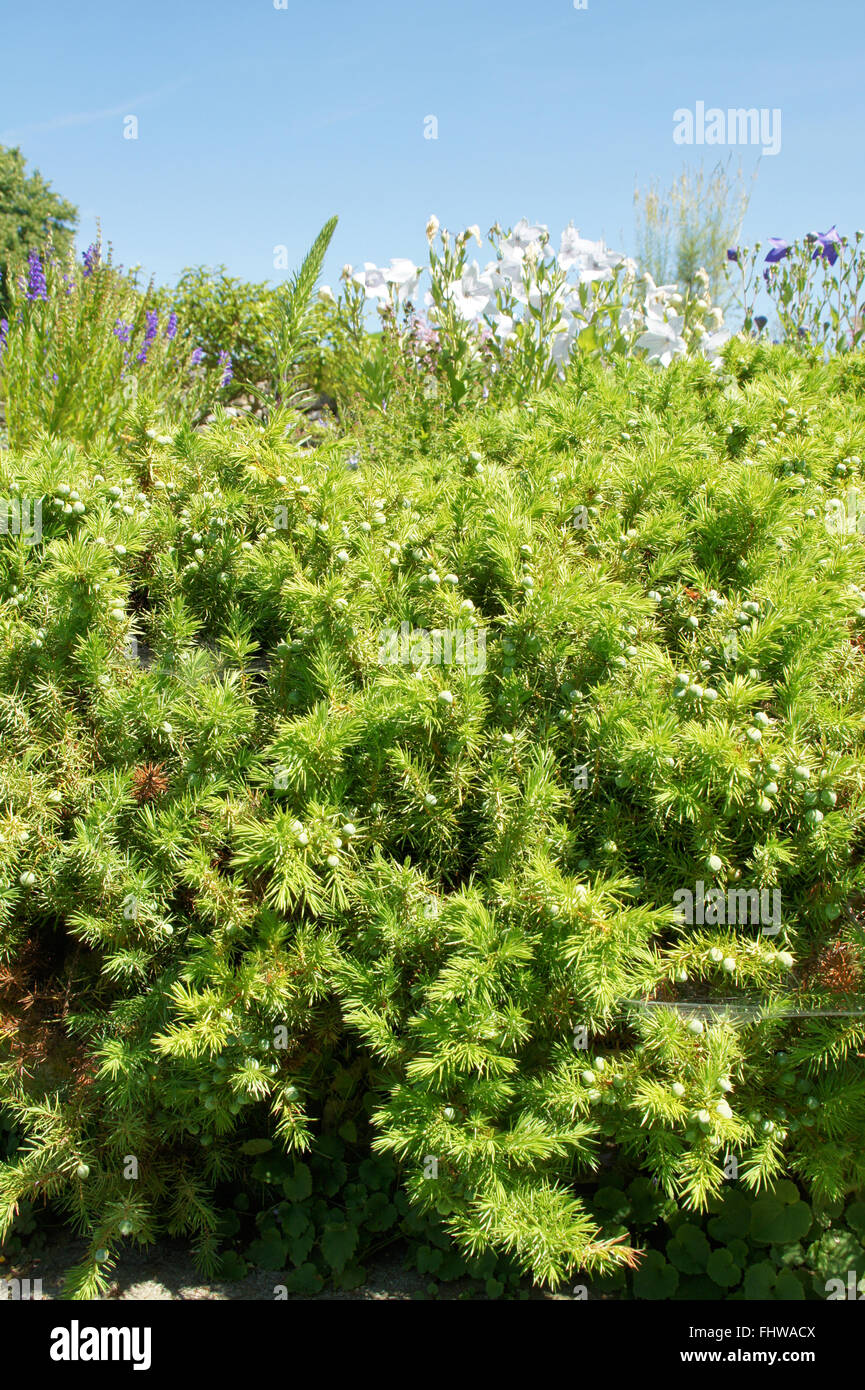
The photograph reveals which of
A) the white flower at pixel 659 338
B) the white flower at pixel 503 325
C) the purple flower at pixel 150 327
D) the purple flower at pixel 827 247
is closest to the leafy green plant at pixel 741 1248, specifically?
the white flower at pixel 503 325

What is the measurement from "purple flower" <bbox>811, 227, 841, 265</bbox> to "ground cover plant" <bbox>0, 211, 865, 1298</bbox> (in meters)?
3.67

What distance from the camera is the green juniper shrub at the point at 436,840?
220cm

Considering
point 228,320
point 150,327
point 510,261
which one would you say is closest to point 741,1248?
point 510,261

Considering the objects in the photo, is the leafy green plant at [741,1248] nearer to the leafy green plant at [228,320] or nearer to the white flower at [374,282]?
the white flower at [374,282]

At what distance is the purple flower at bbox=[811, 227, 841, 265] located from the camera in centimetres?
595

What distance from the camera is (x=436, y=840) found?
247cm

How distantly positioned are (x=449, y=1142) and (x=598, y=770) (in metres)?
0.97

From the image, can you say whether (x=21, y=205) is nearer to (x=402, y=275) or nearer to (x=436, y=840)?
(x=402, y=275)

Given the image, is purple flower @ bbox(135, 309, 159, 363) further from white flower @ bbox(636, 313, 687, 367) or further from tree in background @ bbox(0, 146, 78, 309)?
tree in background @ bbox(0, 146, 78, 309)

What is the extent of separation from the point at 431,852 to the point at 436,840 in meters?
0.04

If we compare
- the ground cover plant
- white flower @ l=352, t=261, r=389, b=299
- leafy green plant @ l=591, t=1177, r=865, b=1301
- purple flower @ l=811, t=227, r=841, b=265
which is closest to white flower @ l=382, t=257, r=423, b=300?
white flower @ l=352, t=261, r=389, b=299

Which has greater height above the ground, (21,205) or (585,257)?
(21,205)

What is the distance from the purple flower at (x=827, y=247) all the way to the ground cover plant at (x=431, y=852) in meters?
3.67
